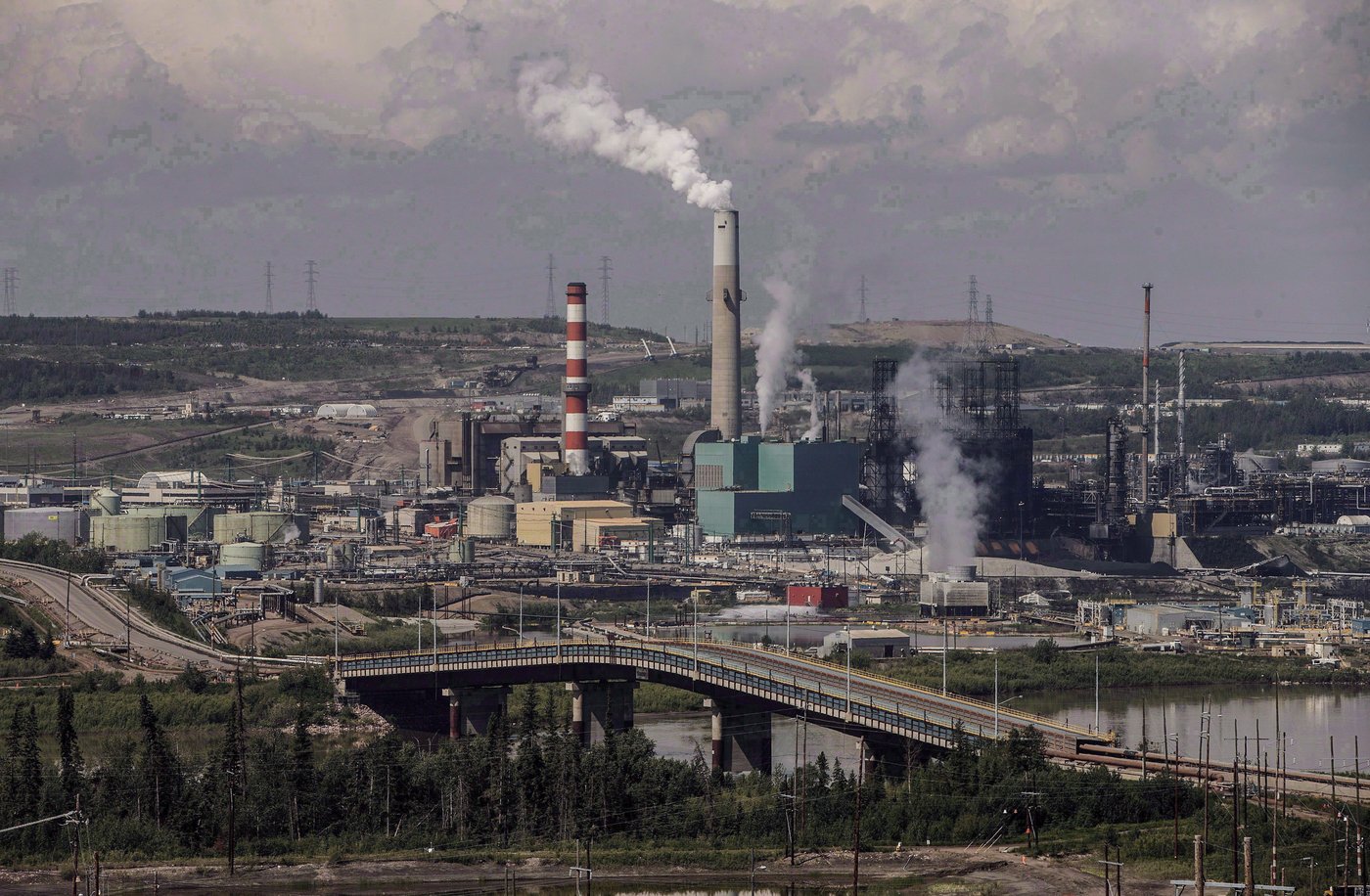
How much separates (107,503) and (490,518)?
18.0m

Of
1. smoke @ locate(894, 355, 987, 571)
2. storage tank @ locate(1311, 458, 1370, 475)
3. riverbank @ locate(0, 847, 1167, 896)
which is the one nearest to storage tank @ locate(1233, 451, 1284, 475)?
storage tank @ locate(1311, 458, 1370, 475)

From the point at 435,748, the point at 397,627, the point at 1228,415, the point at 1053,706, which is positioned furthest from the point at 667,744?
the point at 1228,415

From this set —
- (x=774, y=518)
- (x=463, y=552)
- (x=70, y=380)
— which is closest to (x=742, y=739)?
(x=463, y=552)

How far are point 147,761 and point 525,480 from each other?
69870 mm

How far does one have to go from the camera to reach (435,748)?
52531 millimetres

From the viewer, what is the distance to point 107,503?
10644 centimetres

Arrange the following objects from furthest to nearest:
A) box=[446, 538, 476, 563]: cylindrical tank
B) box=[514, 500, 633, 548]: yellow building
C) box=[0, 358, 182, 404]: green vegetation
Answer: box=[0, 358, 182, 404]: green vegetation, box=[514, 500, 633, 548]: yellow building, box=[446, 538, 476, 563]: cylindrical tank

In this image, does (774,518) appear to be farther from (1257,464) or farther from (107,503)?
(1257,464)

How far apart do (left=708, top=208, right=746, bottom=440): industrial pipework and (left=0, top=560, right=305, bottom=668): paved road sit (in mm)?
40490

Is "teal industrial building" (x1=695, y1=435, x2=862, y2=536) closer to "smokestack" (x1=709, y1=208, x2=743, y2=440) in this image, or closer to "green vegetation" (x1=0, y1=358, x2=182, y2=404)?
"smokestack" (x1=709, y1=208, x2=743, y2=440)

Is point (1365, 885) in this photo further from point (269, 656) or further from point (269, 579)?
point (269, 579)

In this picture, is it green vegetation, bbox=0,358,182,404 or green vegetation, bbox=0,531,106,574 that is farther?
green vegetation, bbox=0,358,182,404

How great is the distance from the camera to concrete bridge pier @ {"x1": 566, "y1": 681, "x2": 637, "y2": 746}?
54.4 metres

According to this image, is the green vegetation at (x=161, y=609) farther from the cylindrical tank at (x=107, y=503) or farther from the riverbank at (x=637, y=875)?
the cylindrical tank at (x=107, y=503)
